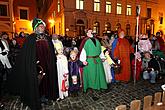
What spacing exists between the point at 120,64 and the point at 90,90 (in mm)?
1691

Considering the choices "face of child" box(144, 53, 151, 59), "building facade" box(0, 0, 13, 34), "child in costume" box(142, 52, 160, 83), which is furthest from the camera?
"building facade" box(0, 0, 13, 34)

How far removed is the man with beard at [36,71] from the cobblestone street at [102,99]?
1.26ft

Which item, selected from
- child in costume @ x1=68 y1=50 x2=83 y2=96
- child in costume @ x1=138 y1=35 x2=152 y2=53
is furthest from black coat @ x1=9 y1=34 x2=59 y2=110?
child in costume @ x1=138 y1=35 x2=152 y2=53

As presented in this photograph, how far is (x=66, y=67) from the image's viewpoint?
5332 mm

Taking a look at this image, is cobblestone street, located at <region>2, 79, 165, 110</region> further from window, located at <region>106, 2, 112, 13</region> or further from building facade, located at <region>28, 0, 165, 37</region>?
window, located at <region>106, 2, 112, 13</region>

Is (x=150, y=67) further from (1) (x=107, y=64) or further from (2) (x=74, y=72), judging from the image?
(2) (x=74, y=72)

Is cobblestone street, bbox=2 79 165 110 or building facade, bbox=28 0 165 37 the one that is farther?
building facade, bbox=28 0 165 37

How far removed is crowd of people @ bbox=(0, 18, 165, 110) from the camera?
4.40 meters

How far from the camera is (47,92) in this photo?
4.80 meters

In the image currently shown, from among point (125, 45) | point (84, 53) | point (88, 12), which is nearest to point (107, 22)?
point (88, 12)

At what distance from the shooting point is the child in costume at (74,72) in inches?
217

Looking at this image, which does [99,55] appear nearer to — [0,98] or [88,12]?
[0,98]

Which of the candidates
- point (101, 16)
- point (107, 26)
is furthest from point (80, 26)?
point (107, 26)

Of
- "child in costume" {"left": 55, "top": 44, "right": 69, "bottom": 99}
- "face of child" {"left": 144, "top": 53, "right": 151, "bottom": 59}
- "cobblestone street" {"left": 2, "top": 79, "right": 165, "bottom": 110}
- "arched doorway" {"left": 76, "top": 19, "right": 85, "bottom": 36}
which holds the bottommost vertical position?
"cobblestone street" {"left": 2, "top": 79, "right": 165, "bottom": 110}
